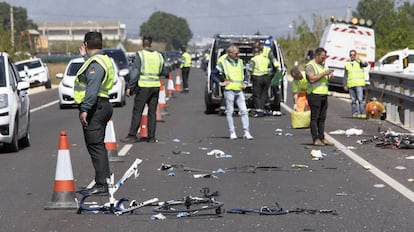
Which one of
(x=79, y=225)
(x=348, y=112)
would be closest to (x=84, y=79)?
(x=79, y=225)

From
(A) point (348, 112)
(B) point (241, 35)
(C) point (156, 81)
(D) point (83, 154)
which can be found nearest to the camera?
(D) point (83, 154)

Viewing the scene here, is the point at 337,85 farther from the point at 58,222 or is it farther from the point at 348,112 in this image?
the point at 58,222

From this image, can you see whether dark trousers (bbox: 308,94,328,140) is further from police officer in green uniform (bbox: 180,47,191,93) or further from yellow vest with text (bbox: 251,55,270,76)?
police officer in green uniform (bbox: 180,47,191,93)

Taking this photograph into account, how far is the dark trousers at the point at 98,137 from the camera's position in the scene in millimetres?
11695

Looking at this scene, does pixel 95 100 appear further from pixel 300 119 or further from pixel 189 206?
pixel 300 119

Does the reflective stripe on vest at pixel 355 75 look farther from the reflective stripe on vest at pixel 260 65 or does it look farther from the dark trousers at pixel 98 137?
the dark trousers at pixel 98 137

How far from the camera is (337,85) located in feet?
135

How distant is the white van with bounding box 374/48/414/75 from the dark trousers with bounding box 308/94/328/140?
46.6ft

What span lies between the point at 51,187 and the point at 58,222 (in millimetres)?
2615

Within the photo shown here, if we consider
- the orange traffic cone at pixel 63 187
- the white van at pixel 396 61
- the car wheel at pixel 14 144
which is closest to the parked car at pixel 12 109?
the car wheel at pixel 14 144

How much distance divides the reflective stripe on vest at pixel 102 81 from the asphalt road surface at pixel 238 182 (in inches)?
46.3

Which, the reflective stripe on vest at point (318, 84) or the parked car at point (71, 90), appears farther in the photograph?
the parked car at point (71, 90)

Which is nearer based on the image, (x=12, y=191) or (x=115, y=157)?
(x=12, y=191)

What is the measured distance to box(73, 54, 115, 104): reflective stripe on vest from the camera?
38.0ft
